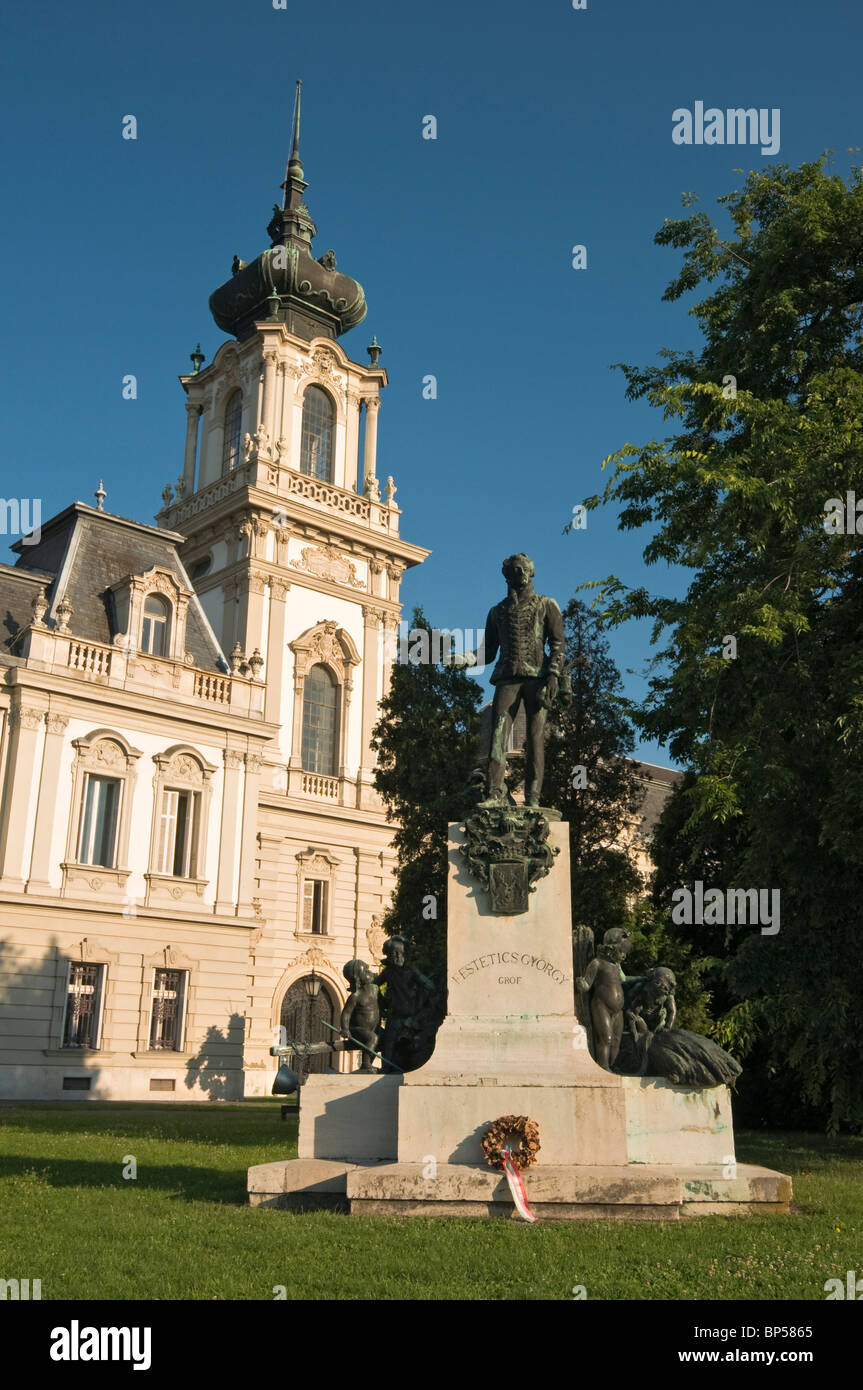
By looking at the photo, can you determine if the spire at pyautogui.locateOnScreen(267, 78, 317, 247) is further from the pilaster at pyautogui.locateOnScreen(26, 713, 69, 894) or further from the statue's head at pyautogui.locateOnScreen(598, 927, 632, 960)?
the statue's head at pyautogui.locateOnScreen(598, 927, 632, 960)

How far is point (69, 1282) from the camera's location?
6.55 metres

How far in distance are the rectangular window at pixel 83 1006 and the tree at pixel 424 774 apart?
1005cm

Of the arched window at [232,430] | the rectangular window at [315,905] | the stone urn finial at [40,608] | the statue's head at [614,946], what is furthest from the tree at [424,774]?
the arched window at [232,430]

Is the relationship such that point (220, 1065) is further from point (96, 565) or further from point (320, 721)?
point (96, 565)

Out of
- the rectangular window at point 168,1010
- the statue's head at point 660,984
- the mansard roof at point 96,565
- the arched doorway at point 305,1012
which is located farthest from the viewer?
the arched doorway at point 305,1012

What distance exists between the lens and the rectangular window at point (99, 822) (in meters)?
32.2

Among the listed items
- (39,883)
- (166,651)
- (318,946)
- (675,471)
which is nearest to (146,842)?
(39,883)

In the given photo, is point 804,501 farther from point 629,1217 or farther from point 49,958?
point 49,958

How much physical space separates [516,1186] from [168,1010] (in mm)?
26146

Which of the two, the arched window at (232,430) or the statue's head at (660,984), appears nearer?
the statue's head at (660,984)

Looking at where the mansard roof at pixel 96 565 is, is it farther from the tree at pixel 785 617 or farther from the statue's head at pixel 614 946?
the statue's head at pixel 614 946

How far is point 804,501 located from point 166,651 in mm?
24585

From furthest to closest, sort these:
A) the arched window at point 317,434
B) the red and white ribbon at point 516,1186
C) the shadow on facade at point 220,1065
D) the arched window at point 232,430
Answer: the arched window at point 232,430 < the arched window at point 317,434 < the shadow on facade at point 220,1065 < the red and white ribbon at point 516,1186
